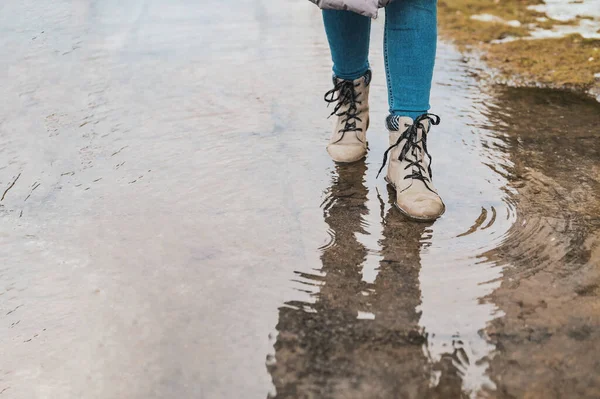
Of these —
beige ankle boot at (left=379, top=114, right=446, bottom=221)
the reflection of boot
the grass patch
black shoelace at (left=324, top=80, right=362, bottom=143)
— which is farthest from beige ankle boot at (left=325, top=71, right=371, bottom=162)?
the grass patch

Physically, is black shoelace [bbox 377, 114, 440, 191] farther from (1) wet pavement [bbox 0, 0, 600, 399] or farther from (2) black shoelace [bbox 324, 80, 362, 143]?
(2) black shoelace [bbox 324, 80, 362, 143]

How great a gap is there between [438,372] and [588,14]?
3.17 m

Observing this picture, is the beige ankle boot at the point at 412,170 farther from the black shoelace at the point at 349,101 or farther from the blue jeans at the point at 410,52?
the black shoelace at the point at 349,101

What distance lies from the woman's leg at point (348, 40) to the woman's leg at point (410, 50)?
0.22 m

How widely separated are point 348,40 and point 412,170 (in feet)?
1.68

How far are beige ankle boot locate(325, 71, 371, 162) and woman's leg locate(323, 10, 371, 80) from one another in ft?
0.11

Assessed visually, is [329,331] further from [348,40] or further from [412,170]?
[348,40]

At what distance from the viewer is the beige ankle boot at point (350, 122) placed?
2.17 meters

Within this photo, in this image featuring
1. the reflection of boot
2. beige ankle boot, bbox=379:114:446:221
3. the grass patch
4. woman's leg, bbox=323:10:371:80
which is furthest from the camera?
the grass patch

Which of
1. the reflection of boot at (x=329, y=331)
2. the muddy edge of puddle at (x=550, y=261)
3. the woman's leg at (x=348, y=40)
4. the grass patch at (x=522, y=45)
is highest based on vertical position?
the woman's leg at (x=348, y=40)

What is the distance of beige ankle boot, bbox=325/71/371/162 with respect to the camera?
7.11 ft

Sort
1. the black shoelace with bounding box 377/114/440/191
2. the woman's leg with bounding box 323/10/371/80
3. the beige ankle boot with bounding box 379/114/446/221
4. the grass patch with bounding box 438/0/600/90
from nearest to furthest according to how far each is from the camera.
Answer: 1. the beige ankle boot with bounding box 379/114/446/221
2. the black shoelace with bounding box 377/114/440/191
3. the woman's leg with bounding box 323/10/371/80
4. the grass patch with bounding box 438/0/600/90

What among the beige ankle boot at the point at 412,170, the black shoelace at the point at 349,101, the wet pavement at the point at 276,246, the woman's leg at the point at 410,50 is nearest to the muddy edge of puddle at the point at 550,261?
the wet pavement at the point at 276,246

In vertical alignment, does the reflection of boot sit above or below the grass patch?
above
